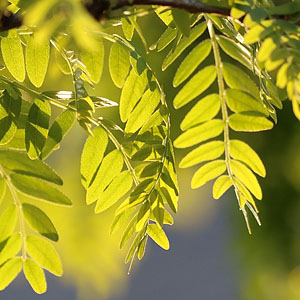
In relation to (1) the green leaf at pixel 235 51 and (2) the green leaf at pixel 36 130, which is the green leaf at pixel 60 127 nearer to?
(2) the green leaf at pixel 36 130

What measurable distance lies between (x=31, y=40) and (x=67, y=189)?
2.23m

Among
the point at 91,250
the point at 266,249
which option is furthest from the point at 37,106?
the point at 266,249

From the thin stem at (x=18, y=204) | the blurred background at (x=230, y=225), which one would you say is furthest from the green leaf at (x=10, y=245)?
the blurred background at (x=230, y=225)

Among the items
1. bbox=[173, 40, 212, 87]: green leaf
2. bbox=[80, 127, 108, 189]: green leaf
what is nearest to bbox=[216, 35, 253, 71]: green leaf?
bbox=[173, 40, 212, 87]: green leaf

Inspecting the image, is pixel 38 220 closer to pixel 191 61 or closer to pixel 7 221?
pixel 7 221

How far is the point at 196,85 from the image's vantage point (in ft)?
1.63

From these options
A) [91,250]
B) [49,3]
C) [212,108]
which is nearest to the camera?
[49,3]

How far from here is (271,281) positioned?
295cm

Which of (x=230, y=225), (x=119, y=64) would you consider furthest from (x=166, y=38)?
(x=230, y=225)

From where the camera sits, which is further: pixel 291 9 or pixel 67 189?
pixel 67 189

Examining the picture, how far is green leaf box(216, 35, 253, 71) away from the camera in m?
0.51

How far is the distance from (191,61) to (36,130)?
13 centimetres

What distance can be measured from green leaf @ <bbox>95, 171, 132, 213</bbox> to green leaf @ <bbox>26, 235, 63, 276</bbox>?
80 millimetres

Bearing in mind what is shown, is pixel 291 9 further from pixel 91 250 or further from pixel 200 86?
pixel 91 250
